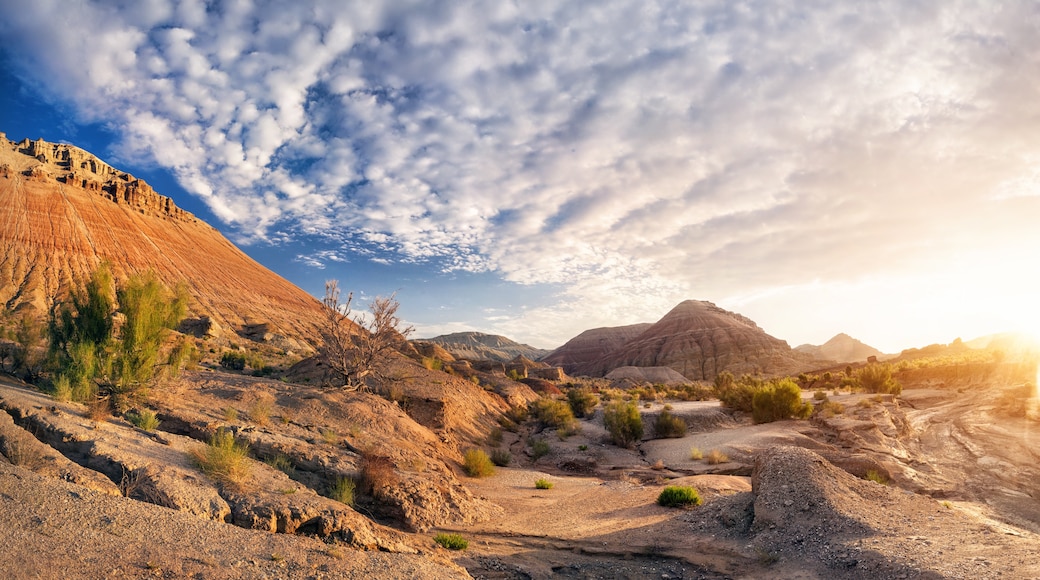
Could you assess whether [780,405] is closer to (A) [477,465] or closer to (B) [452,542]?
(A) [477,465]

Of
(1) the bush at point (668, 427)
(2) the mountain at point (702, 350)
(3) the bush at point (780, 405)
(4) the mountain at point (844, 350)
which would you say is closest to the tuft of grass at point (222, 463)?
(1) the bush at point (668, 427)

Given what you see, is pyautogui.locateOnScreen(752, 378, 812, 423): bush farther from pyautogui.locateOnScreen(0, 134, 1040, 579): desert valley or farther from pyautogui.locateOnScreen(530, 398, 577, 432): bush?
pyautogui.locateOnScreen(530, 398, 577, 432): bush

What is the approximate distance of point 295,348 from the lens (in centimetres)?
4684

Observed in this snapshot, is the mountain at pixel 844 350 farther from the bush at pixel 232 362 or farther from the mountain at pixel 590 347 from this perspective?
the bush at pixel 232 362

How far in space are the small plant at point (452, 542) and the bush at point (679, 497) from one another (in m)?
5.65

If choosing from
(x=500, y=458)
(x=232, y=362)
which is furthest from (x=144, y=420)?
(x=232, y=362)

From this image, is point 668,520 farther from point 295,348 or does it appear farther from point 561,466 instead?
point 295,348

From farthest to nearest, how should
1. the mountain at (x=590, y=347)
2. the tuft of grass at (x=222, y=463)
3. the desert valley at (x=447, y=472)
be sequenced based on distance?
the mountain at (x=590, y=347) → the tuft of grass at (x=222, y=463) → the desert valley at (x=447, y=472)

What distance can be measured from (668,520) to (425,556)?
5.89 meters

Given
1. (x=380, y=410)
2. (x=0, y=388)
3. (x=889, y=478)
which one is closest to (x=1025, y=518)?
(x=889, y=478)

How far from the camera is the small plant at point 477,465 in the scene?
16.5 m

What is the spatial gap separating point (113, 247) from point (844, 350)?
159 m

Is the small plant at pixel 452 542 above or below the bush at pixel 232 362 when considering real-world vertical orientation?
below

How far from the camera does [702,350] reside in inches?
3430
